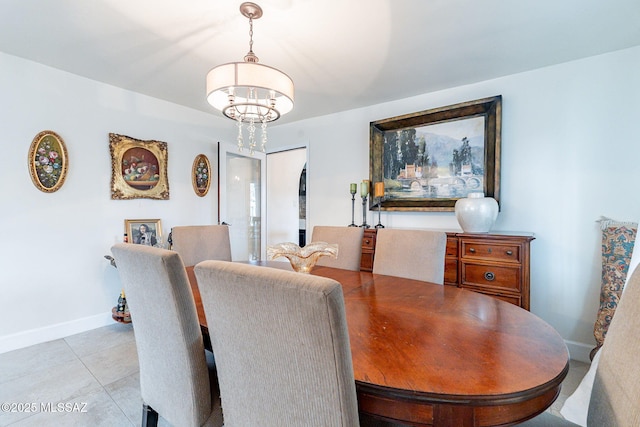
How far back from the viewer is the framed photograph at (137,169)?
9.83ft

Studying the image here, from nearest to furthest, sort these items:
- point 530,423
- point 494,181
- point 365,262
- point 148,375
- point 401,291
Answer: point 530,423, point 148,375, point 401,291, point 494,181, point 365,262

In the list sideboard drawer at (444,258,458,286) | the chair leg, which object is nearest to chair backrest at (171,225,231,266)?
the chair leg

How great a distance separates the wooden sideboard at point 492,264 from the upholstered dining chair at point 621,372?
4.78ft

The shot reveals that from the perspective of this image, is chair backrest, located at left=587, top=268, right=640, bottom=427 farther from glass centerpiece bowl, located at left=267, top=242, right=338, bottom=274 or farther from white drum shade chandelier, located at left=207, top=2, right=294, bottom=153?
white drum shade chandelier, located at left=207, top=2, right=294, bottom=153

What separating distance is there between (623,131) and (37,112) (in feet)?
15.6

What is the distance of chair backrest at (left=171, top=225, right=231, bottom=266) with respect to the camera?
228cm

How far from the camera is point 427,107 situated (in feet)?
9.96

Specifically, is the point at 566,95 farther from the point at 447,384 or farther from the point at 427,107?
the point at 447,384

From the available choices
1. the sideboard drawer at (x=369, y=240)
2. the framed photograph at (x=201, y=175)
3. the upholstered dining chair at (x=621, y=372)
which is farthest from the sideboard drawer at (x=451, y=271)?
the framed photograph at (x=201, y=175)

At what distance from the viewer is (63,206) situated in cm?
267

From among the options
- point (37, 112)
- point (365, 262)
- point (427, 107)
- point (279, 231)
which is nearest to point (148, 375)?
point (365, 262)

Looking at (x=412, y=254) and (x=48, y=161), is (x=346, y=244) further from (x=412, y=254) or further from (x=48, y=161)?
(x=48, y=161)

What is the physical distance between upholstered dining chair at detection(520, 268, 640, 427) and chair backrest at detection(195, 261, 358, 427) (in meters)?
0.63

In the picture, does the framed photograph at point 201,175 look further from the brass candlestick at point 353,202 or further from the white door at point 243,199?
the brass candlestick at point 353,202
